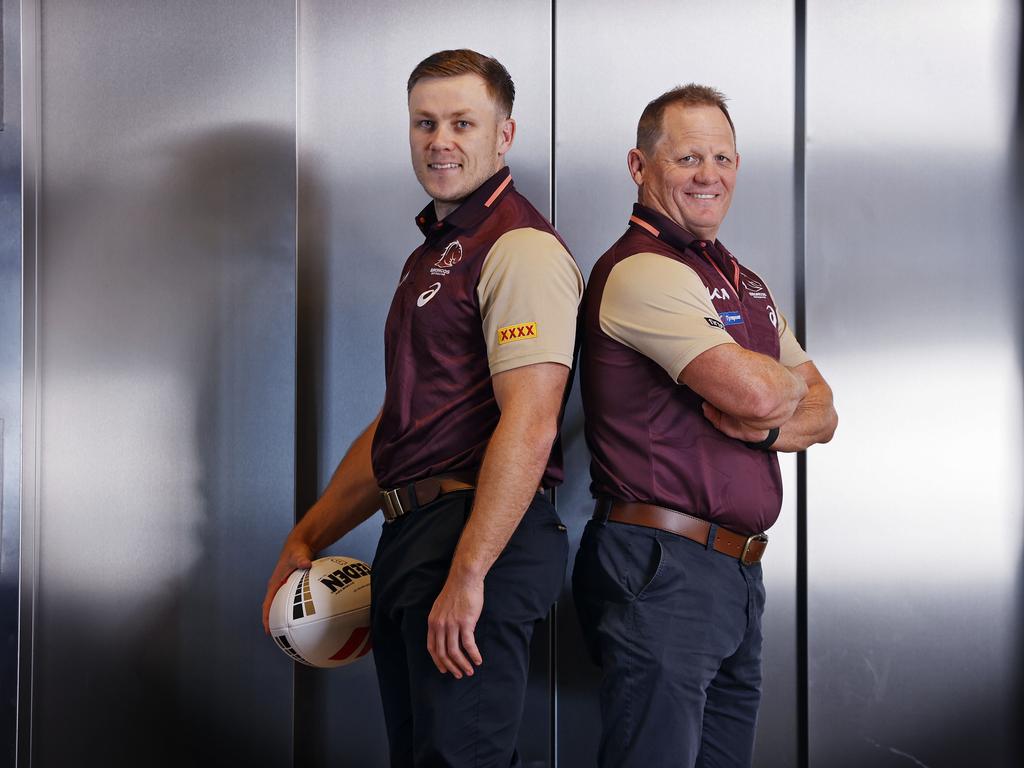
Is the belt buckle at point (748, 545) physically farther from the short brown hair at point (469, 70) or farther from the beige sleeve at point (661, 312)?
the short brown hair at point (469, 70)

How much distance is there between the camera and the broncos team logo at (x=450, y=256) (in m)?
1.83

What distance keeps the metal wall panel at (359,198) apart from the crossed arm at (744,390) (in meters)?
1.05

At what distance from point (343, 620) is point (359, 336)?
3.01 ft

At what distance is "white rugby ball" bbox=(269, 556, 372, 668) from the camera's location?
76.0 inches

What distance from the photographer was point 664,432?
182cm

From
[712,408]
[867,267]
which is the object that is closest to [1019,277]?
[867,267]

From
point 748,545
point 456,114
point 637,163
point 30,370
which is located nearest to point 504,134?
point 456,114

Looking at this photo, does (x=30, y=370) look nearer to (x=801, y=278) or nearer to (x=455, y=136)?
(x=455, y=136)

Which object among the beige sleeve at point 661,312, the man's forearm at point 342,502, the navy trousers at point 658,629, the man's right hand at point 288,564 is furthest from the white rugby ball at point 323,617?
the beige sleeve at point 661,312

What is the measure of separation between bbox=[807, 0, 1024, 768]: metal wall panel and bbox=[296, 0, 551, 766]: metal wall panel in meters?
0.77

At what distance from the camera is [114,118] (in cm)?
251

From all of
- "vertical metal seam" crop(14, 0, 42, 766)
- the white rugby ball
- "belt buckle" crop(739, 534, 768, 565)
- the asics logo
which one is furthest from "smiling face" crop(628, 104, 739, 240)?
"vertical metal seam" crop(14, 0, 42, 766)

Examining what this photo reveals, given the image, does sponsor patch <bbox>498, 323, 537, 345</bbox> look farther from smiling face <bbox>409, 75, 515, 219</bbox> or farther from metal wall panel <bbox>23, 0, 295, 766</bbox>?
metal wall panel <bbox>23, 0, 295, 766</bbox>

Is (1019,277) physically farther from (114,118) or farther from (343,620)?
(114,118)
